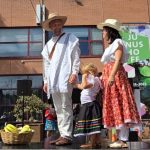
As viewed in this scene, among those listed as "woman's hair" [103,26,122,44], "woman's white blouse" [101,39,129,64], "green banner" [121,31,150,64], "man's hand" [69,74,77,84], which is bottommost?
"man's hand" [69,74,77,84]

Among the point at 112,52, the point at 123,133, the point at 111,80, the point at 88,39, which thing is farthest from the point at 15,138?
the point at 88,39

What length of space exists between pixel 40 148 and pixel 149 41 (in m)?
13.3

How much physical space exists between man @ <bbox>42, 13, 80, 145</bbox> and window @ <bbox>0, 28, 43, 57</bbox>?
12.8 metres

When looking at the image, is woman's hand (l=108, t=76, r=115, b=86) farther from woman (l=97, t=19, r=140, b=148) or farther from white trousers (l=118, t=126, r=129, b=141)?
white trousers (l=118, t=126, r=129, b=141)

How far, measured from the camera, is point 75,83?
4441mm

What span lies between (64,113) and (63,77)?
0.44 metres

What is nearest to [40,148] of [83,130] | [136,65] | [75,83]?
[83,130]

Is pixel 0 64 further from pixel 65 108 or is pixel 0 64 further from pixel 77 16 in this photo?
pixel 65 108

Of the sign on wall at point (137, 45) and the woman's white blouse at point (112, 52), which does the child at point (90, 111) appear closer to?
the woman's white blouse at point (112, 52)

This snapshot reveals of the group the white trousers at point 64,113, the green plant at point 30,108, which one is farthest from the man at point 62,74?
the green plant at point 30,108

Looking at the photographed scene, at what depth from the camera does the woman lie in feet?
13.1

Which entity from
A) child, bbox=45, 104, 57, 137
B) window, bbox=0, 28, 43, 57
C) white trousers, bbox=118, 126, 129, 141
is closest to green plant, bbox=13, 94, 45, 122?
window, bbox=0, 28, 43, 57

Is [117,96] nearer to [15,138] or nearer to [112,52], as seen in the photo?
[112,52]

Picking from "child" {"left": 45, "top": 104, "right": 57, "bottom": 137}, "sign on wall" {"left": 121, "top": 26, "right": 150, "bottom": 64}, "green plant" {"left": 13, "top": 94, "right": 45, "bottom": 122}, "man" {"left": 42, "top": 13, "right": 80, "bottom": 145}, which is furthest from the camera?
"sign on wall" {"left": 121, "top": 26, "right": 150, "bottom": 64}
